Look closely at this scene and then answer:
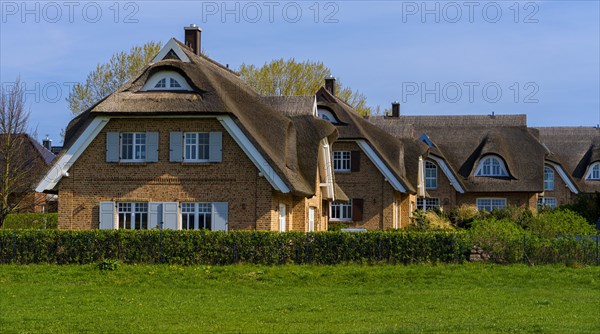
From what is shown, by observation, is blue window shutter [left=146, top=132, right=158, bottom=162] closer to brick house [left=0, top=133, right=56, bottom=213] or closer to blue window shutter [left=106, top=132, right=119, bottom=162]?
blue window shutter [left=106, top=132, right=119, bottom=162]

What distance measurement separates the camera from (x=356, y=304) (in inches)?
842

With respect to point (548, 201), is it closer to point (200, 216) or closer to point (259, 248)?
point (200, 216)

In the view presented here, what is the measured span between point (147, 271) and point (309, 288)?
201 inches

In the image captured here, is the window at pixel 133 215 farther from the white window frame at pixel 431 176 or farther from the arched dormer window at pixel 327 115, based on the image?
the white window frame at pixel 431 176

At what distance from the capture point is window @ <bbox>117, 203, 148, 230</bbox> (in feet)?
107

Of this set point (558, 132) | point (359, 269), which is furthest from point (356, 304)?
point (558, 132)

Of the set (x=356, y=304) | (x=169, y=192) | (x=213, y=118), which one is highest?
(x=213, y=118)

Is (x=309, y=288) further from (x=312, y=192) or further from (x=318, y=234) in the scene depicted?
(x=312, y=192)

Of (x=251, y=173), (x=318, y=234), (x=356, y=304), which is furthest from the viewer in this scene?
(x=251, y=173)

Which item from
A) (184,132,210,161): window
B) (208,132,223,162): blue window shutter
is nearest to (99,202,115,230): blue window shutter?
(184,132,210,161): window

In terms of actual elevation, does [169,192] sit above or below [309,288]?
above

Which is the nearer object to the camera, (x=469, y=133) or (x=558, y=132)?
(x=469, y=133)

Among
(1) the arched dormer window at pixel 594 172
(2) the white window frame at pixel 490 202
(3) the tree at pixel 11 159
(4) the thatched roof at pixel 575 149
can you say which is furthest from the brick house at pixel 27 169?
(1) the arched dormer window at pixel 594 172

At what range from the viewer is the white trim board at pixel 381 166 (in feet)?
147
